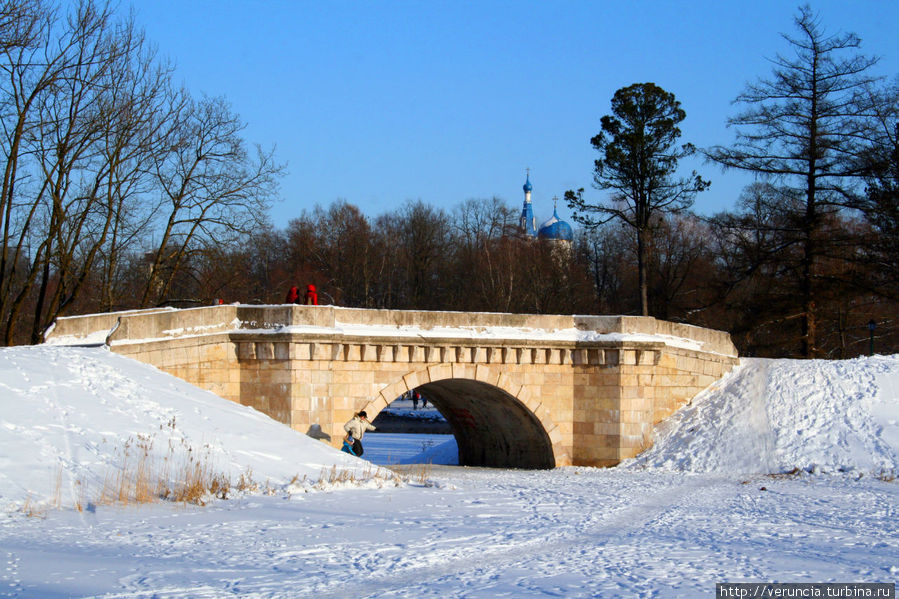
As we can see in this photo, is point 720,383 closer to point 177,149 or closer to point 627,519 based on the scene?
point 627,519

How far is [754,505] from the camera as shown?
504 inches

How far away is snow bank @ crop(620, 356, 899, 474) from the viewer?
56.9ft

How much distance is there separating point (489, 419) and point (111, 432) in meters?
11.1

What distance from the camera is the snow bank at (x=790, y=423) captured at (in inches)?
682

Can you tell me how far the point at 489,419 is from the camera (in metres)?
21.6

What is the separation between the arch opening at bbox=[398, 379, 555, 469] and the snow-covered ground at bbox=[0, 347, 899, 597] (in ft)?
7.49

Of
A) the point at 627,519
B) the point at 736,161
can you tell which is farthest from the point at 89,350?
the point at 736,161

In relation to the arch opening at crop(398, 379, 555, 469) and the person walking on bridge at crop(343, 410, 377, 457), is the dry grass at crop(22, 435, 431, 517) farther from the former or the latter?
the arch opening at crop(398, 379, 555, 469)

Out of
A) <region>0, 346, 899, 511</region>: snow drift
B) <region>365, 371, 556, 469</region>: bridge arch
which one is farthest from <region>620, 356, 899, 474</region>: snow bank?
<region>365, 371, 556, 469</region>: bridge arch

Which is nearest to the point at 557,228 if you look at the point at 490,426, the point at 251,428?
the point at 490,426

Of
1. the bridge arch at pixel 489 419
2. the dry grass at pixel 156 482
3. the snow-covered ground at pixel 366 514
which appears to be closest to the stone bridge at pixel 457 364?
the bridge arch at pixel 489 419

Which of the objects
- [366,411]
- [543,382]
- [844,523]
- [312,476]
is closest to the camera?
[844,523]

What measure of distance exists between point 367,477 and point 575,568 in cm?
509

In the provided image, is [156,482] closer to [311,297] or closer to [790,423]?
[311,297]
